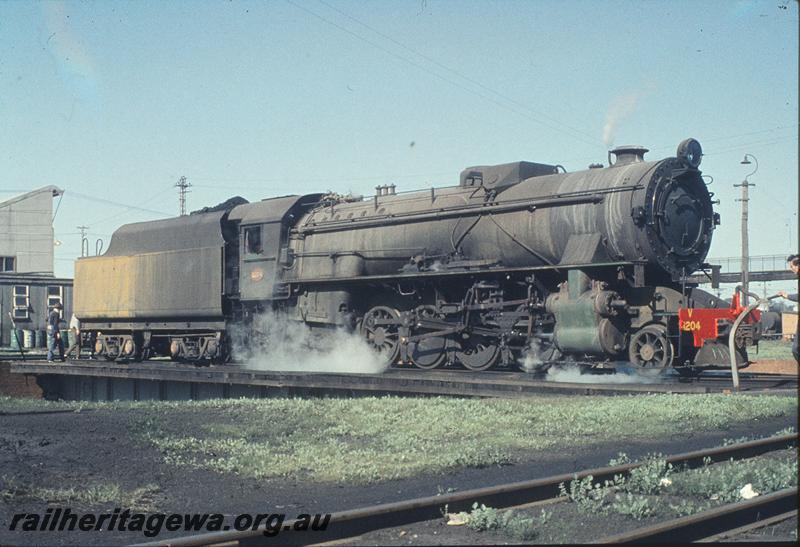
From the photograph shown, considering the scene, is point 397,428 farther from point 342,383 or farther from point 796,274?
point 342,383

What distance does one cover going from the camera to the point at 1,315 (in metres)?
41.1

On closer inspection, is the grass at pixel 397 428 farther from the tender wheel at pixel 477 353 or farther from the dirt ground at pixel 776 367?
the dirt ground at pixel 776 367

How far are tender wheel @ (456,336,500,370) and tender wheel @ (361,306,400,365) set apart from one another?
5.43 ft

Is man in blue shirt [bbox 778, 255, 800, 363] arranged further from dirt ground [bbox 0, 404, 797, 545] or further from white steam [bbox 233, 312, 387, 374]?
white steam [bbox 233, 312, 387, 374]

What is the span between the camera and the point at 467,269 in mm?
17609

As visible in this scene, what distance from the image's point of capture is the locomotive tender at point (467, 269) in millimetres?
15352

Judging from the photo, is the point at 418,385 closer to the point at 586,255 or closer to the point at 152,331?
the point at 586,255

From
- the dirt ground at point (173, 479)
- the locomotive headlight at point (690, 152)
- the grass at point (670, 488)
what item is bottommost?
the dirt ground at point (173, 479)

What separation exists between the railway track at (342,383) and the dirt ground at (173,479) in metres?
3.86

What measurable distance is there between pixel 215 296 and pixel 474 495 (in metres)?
17.1

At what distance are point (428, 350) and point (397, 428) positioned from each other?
25.3ft

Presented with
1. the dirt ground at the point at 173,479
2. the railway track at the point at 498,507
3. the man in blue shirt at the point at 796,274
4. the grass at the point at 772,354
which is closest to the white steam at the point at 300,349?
the dirt ground at the point at 173,479

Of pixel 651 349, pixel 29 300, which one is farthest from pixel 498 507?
pixel 29 300

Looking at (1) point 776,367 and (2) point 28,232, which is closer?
(1) point 776,367
